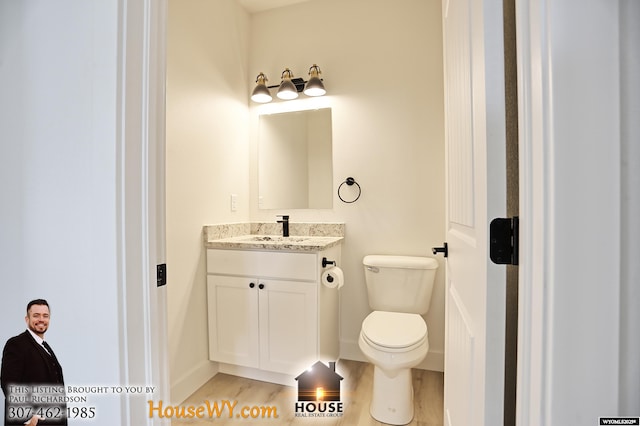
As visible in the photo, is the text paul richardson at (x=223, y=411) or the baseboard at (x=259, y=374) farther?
the baseboard at (x=259, y=374)

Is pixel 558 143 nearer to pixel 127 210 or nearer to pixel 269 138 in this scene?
pixel 127 210

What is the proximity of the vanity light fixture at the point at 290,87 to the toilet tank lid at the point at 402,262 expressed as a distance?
127 cm

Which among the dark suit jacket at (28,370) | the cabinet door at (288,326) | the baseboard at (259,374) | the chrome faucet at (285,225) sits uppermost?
the chrome faucet at (285,225)

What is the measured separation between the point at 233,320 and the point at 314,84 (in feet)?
5.63

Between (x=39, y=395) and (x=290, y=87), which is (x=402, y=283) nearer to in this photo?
(x=290, y=87)

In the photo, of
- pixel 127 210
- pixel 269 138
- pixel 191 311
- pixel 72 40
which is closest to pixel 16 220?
pixel 127 210

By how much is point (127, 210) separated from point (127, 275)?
17cm

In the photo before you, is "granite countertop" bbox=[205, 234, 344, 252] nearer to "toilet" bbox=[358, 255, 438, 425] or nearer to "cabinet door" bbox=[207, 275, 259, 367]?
"cabinet door" bbox=[207, 275, 259, 367]

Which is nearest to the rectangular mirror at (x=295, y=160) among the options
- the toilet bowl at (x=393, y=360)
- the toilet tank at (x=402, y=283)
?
the toilet tank at (x=402, y=283)

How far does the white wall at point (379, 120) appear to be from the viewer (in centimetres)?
209

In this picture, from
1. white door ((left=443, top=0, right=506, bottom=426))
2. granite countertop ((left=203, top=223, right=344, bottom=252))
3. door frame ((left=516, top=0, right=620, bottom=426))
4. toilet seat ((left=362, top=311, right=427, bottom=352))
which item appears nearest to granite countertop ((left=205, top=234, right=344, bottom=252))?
granite countertop ((left=203, top=223, right=344, bottom=252))

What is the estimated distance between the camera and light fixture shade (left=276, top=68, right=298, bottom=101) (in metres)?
2.26

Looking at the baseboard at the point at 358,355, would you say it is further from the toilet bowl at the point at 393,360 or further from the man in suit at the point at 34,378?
the man in suit at the point at 34,378

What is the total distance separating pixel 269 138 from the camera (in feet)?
8.18
